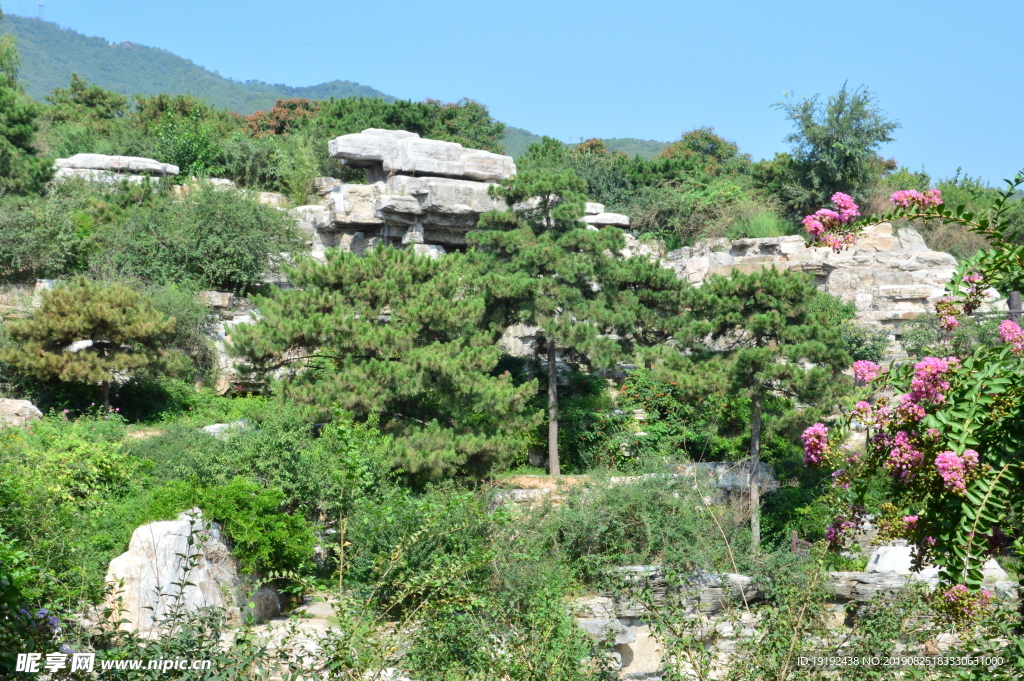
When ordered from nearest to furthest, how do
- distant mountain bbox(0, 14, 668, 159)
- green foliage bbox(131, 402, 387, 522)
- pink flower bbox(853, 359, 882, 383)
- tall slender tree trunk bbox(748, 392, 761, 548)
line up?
pink flower bbox(853, 359, 882, 383), green foliage bbox(131, 402, 387, 522), tall slender tree trunk bbox(748, 392, 761, 548), distant mountain bbox(0, 14, 668, 159)

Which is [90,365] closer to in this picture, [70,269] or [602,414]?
[70,269]

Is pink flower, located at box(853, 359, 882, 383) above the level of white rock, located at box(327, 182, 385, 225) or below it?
below

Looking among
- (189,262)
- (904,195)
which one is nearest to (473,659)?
(904,195)

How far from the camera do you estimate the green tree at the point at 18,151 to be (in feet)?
57.9

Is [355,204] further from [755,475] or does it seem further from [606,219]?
[755,475]

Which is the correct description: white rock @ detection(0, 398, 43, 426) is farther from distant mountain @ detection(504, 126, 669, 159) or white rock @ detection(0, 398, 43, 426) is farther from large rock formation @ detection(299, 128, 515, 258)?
distant mountain @ detection(504, 126, 669, 159)

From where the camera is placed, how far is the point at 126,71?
105062 mm

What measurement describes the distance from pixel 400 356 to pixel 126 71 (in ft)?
356

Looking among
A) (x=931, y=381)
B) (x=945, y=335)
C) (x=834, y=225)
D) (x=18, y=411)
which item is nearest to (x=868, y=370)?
(x=931, y=381)

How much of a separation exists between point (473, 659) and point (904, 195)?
2816mm

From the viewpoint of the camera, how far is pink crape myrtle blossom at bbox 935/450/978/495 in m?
2.68

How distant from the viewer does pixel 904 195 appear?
3.34 meters

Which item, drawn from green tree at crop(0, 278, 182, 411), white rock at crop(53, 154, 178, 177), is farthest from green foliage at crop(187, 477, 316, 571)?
white rock at crop(53, 154, 178, 177)

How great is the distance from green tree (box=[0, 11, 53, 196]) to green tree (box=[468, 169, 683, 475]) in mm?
10014
